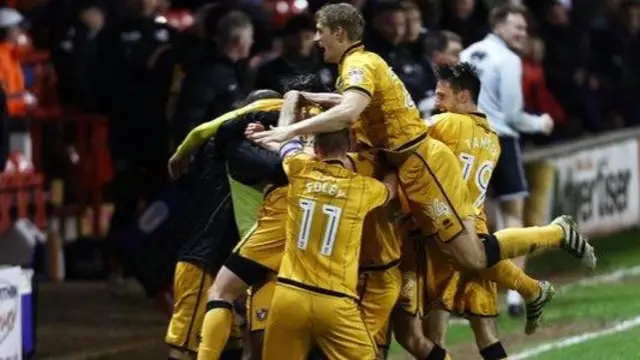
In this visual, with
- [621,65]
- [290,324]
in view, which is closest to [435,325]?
[290,324]

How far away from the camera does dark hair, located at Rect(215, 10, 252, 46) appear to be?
13.3 meters

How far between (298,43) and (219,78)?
139 cm

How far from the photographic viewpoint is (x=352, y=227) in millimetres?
9508

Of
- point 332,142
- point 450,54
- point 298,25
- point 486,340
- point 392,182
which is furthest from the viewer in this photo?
point 298,25

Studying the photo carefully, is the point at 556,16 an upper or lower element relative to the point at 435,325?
upper

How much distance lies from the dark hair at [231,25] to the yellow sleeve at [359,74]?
11.5 feet

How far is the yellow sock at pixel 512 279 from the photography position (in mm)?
10930

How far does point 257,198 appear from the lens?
429 inches

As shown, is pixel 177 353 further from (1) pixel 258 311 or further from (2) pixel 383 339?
(2) pixel 383 339

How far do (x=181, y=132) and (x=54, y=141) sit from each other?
235 centimetres

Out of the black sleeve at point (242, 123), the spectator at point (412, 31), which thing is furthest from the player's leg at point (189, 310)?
the spectator at point (412, 31)

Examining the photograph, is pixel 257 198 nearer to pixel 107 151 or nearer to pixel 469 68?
pixel 469 68

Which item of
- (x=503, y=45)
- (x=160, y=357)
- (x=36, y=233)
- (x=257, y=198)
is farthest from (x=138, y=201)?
(x=257, y=198)

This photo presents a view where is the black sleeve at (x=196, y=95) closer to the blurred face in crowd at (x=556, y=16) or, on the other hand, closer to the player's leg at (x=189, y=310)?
→ the player's leg at (x=189, y=310)
